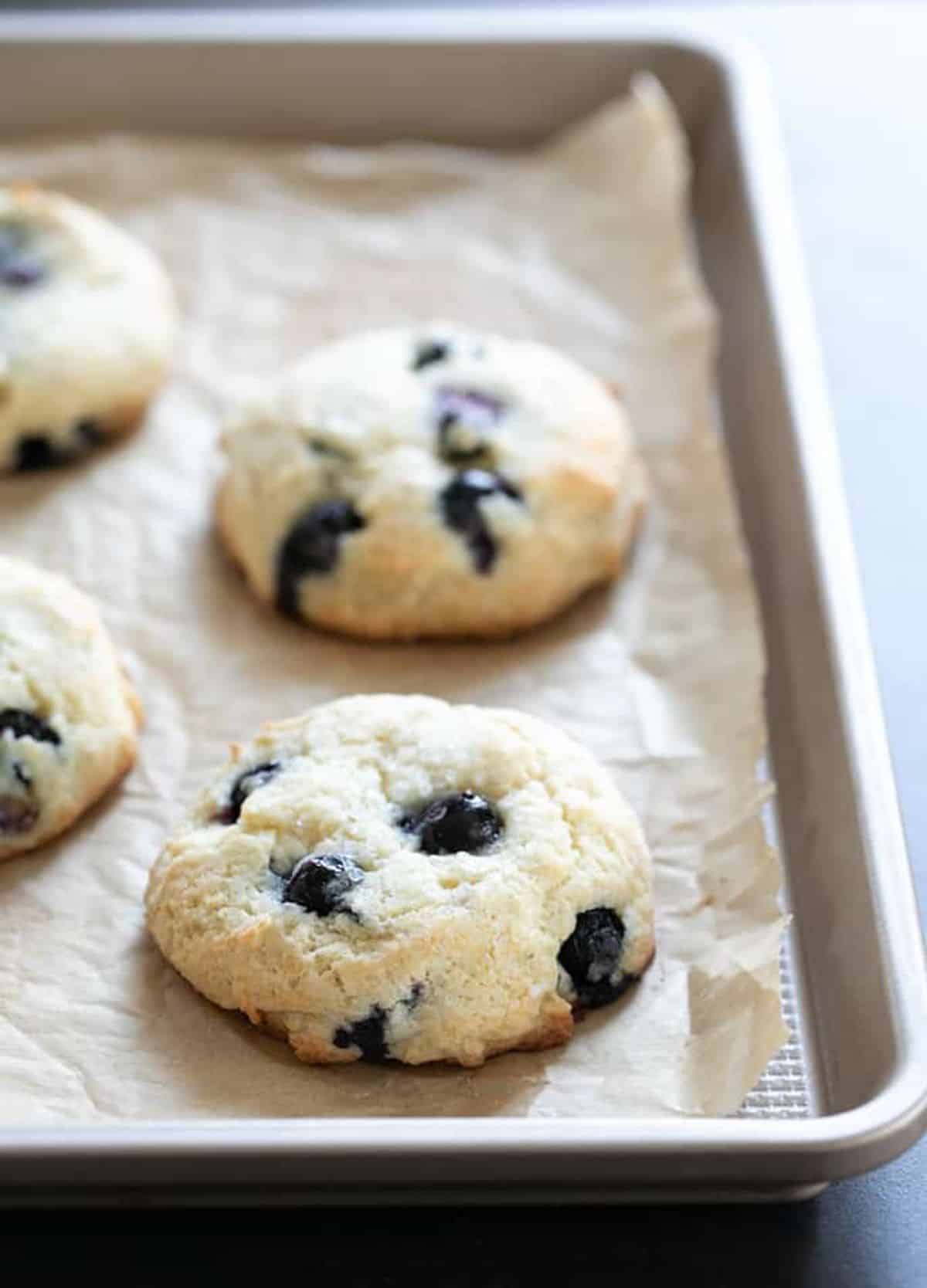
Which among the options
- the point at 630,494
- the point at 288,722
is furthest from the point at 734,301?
the point at 288,722

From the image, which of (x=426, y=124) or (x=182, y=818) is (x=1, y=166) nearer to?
(x=426, y=124)

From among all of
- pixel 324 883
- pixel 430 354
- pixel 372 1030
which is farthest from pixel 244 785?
pixel 430 354

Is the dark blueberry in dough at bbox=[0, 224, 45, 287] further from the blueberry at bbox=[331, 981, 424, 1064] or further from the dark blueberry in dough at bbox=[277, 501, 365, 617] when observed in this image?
the blueberry at bbox=[331, 981, 424, 1064]

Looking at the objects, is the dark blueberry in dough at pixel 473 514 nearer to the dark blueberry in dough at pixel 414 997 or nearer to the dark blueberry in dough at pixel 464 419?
the dark blueberry in dough at pixel 464 419

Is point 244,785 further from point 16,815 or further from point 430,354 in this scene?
point 430,354

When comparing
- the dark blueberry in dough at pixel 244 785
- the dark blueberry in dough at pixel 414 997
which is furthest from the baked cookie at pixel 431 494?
the dark blueberry in dough at pixel 414 997

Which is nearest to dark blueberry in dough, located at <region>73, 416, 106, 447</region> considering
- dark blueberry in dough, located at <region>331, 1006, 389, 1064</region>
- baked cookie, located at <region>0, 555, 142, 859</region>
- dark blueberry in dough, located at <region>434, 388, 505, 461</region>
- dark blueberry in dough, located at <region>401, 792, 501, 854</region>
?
baked cookie, located at <region>0, 555, 142, 859</region>
